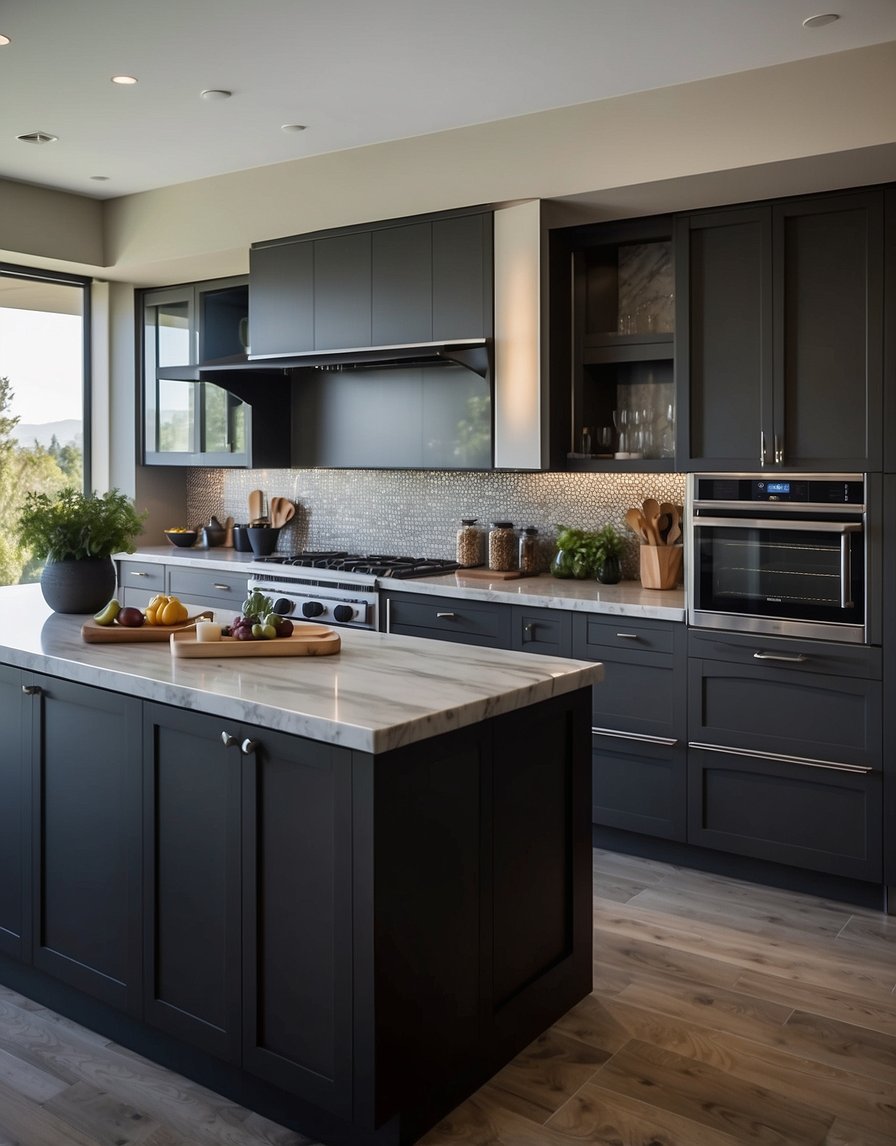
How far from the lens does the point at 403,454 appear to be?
17.0 ft

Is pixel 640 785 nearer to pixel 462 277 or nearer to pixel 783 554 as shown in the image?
pixel 783 554

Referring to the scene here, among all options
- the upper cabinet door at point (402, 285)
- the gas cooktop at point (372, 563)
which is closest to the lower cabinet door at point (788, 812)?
the gas cooktop at point (372, 563)

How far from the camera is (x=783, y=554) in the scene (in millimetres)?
3697

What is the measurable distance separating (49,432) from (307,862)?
453 cm

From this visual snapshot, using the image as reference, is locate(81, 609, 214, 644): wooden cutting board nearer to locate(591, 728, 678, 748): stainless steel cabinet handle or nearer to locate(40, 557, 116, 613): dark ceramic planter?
locate(40, 557, 116, 613): dark ceramic planter

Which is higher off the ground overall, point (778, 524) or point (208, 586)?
point (778, 524)

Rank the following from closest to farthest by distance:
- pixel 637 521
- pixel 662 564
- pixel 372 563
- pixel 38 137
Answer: pixel 662 564
pixel 637 521
pixel 38 137
pixel 372 563

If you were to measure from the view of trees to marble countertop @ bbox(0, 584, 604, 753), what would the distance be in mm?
2792

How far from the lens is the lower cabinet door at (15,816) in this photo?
2828 millimetres

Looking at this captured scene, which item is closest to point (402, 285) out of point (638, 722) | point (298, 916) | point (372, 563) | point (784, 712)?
point (372, 563)

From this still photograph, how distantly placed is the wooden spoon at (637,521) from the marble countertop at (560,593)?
23 centimetres

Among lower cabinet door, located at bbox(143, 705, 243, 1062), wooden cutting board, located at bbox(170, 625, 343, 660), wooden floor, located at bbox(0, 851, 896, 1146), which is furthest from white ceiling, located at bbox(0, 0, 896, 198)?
wooden floor, located at bbox(0, 851, 896, 1146)

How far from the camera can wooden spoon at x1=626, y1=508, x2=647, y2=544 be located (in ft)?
14.5

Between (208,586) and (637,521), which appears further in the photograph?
(208,586)
